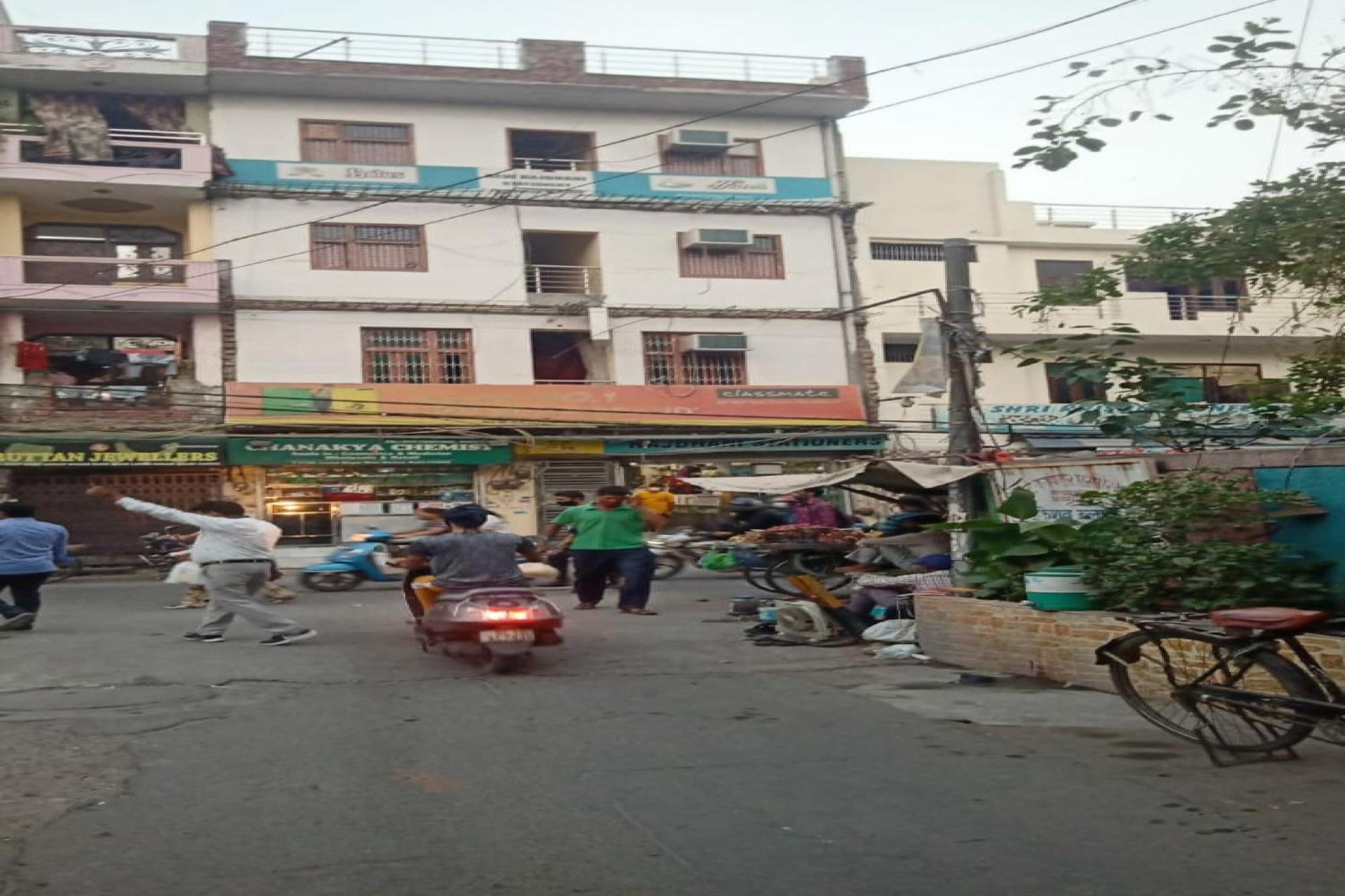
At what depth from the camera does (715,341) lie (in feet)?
89.9

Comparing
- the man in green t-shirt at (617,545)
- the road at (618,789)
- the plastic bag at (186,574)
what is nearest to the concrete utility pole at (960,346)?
the man in green t-shirt at (617,545)

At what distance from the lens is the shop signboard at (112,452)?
23031 mm

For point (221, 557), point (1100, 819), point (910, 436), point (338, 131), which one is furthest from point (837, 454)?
point (1100, 819)

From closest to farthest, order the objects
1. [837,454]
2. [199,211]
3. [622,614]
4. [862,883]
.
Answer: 1. [862,883]
2. [622,614]
3. [199,211]
4. [837,454]

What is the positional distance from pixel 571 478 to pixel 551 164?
7020mm

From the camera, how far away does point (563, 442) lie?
2633 centimetres

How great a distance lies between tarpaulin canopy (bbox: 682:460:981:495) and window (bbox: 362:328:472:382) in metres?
9.14

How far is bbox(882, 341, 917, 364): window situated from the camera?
2961 centimetres

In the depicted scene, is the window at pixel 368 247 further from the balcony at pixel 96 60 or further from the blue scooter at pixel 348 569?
the blue scooter at pixel 348 569

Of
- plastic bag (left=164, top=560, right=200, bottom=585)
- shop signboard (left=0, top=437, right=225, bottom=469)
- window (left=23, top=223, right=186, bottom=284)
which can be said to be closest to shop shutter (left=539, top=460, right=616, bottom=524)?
shop signboard (left=0, top=437, right=225, bottom=469)

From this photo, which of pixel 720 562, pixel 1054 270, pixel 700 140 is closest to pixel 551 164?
pixel 700 140

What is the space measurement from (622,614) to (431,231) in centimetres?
1503

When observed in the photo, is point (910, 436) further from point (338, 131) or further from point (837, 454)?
Answer: point (338, 131)

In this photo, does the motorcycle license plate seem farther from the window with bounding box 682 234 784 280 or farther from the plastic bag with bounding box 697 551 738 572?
the window with bounding box 682 234 784 280
